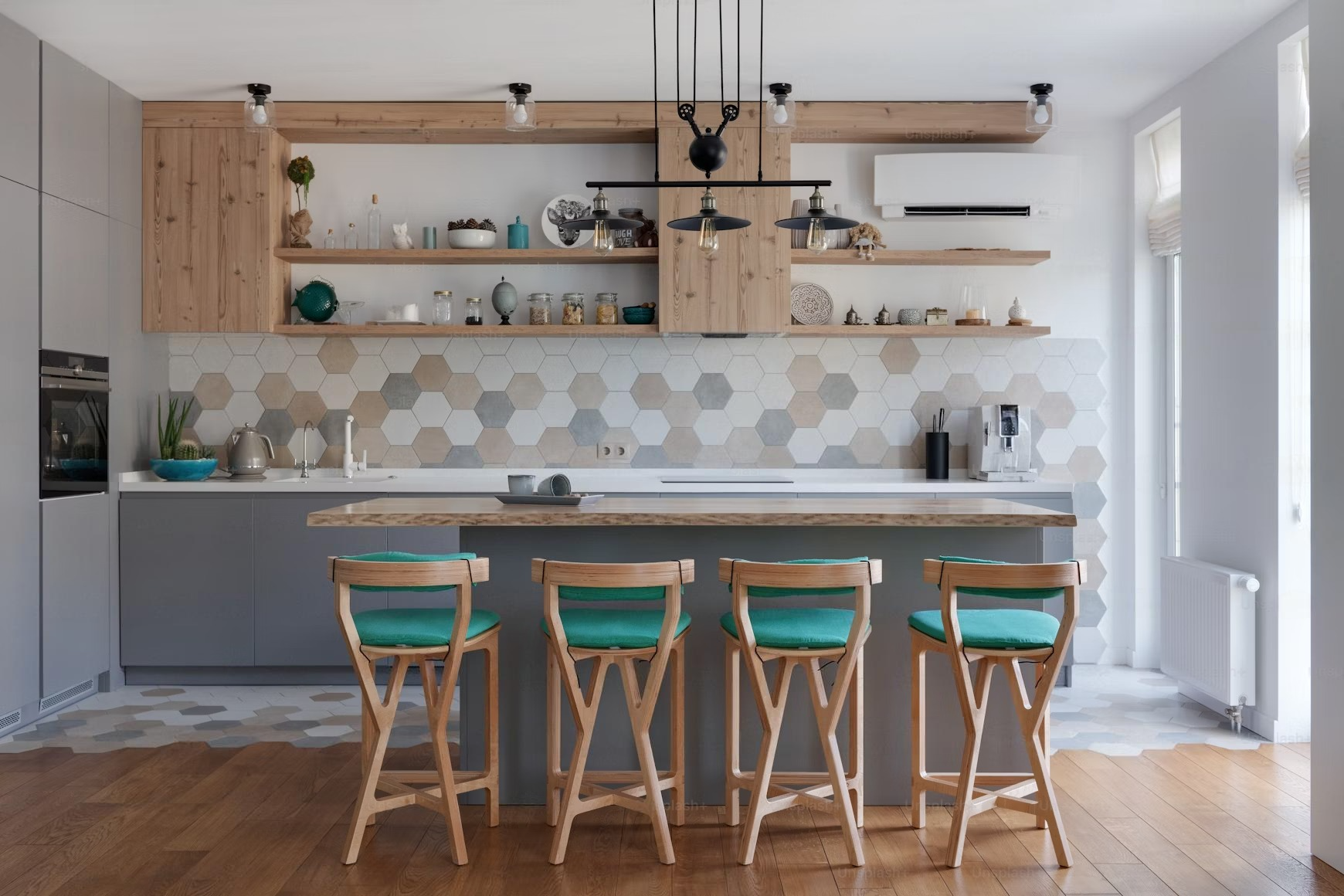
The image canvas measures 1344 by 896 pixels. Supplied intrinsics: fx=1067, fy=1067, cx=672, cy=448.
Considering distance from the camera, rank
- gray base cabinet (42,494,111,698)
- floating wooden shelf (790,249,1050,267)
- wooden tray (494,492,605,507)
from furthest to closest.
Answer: floating wooden shelf (790,249,1050,267), gray base cabinet (42,494,111,698), wooden tray (494,492,605,507)

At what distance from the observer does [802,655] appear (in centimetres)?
282

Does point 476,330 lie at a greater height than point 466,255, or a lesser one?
lesser

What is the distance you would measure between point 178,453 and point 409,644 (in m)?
2.86

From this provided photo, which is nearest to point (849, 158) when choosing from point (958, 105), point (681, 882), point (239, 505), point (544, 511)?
point (958, 105)

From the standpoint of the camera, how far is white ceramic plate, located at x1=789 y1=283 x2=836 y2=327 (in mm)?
5328

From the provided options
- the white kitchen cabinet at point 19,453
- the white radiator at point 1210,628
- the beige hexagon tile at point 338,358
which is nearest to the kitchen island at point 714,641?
the white radiator at point 1210,628

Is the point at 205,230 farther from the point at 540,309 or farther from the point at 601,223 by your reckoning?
the point at 601,223

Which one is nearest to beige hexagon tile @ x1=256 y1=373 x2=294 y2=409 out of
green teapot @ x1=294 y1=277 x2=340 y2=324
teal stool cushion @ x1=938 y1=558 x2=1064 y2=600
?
green teapot @ x1=294 y1=277 x2=340 y2=324

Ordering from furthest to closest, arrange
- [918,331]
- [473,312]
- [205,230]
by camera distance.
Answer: [473,312] → [918,331] → [205,230]

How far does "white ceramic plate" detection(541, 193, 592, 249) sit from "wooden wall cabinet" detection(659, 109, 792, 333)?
18.3 inches

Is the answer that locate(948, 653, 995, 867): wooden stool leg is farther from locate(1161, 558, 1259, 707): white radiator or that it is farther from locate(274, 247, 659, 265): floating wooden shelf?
locate(274, 247, 659, 265): floating wooden shelf

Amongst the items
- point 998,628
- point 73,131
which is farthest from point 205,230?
point 998,628

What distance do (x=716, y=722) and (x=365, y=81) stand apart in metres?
3.27

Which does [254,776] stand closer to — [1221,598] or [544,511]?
[544,511]
